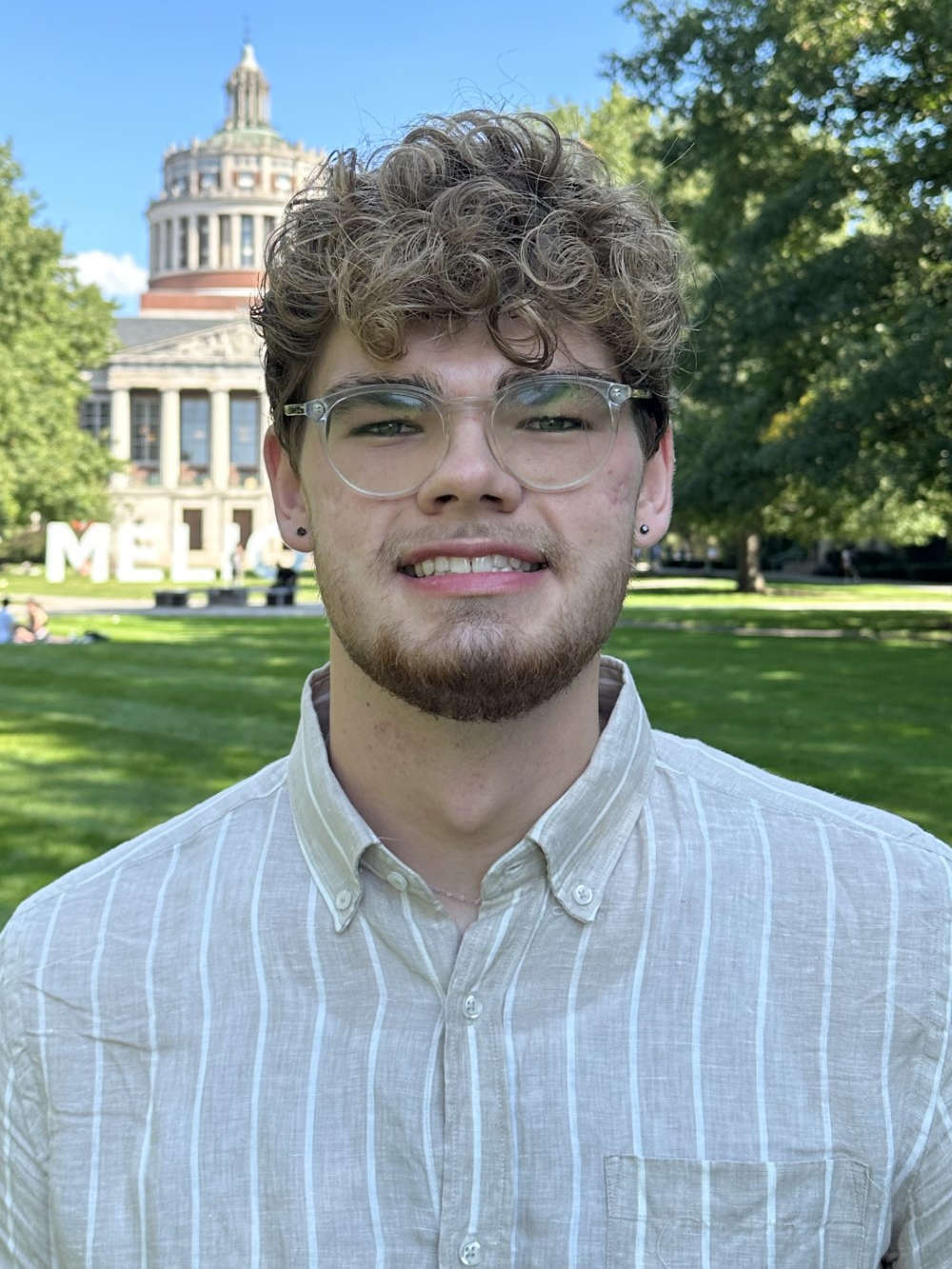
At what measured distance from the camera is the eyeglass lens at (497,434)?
1828 mm

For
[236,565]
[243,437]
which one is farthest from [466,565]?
[243,437]

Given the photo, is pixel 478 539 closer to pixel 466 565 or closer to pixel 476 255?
pixel 466 565

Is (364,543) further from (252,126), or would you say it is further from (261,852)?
(252,126)

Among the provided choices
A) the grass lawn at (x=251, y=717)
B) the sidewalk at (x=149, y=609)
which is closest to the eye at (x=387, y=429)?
the grass lawn at (x=251, y=717)

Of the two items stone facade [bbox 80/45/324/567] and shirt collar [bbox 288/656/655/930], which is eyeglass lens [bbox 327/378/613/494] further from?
stone facade [bbox 80/45/324/567]

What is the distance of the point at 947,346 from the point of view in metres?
17.3

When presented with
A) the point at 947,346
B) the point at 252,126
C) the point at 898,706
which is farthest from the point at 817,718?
the point at 252,126

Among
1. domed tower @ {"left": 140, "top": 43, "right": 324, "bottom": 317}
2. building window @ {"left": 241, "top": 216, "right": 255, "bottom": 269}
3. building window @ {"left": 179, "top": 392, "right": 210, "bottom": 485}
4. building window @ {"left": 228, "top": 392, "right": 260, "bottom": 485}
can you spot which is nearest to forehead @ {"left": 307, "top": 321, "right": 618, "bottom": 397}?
building window @ {"left": 228, "top": 392, "right": 260, "bottom": 485}

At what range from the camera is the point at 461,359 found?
1.84m

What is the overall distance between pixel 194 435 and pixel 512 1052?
9315 centimetres

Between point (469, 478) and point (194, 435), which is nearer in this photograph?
point (469, 478)

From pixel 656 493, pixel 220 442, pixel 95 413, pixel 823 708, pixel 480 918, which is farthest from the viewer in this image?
pixel 95 413

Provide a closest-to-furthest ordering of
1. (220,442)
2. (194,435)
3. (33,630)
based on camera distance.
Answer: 1. (33,630)
2. (220,442)
3. (194,435)

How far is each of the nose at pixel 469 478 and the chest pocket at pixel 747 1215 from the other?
0.79 meters
